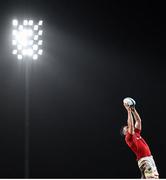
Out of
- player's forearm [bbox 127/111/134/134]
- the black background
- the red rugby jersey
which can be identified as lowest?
the red rugby jersey

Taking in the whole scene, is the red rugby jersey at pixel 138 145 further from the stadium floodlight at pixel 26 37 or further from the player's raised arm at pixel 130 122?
the stadium floodlight at pixel 26 37

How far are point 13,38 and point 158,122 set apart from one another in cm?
389

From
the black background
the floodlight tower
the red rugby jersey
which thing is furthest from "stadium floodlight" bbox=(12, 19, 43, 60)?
the red rugby jersey

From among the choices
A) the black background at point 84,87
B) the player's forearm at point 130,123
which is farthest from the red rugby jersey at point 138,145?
the black background at point 84,87

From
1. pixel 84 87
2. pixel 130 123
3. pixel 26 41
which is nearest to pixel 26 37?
pixel 26 41

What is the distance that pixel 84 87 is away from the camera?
1181cm

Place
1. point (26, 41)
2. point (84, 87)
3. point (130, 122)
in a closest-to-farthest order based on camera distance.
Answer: point (130, 122) → point (26, 41) → point (84, 87)

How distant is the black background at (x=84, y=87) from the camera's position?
1129 centimetres

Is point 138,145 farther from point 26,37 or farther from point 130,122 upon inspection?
point 26,37

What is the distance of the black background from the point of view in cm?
1129

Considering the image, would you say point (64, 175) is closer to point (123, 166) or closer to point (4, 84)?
point (123, 166)

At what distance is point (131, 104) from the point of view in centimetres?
497

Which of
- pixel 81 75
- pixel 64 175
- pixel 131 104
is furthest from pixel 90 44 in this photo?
pixel 131 104

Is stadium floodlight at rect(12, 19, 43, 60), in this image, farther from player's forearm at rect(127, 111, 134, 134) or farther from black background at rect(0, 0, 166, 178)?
player's forearm at rect(127, 111, 134, 134)
